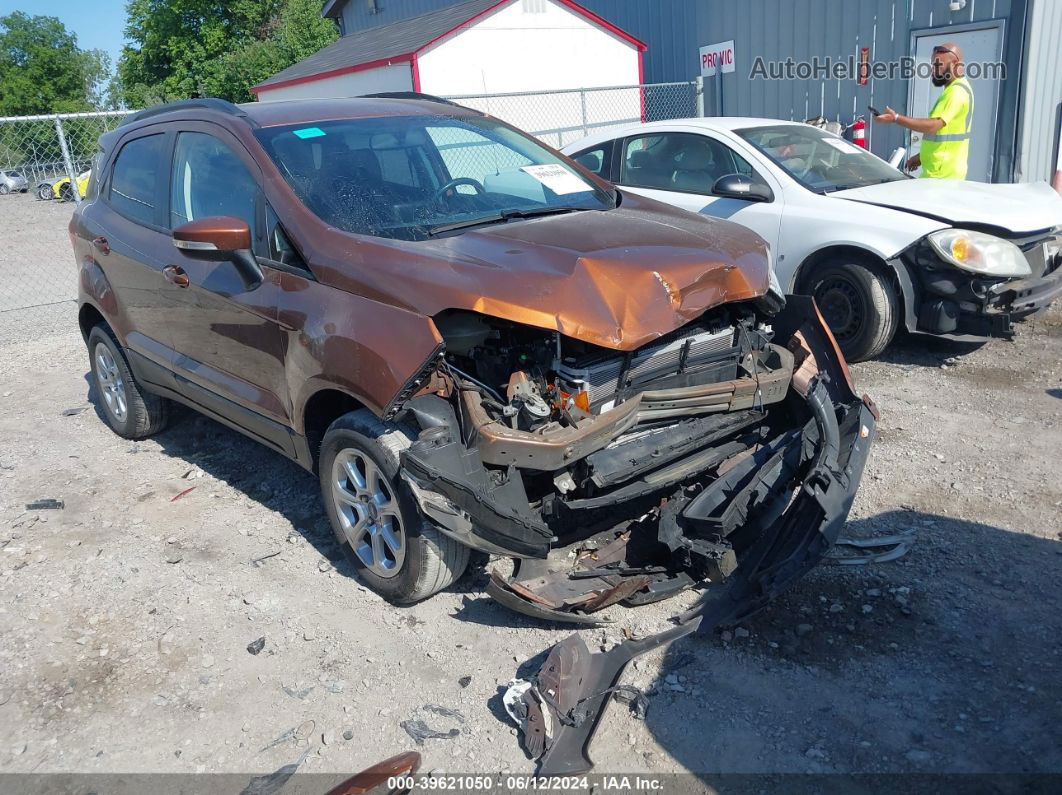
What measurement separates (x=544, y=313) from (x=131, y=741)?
2062 millimetres

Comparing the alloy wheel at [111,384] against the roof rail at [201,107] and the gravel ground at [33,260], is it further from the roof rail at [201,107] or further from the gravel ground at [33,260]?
the gravel ground at [33,260]

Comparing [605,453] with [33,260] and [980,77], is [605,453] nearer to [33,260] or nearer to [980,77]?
[980,77]

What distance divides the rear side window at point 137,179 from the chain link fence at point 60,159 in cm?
467

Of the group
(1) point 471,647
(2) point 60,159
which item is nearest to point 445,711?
(1) point 471,647

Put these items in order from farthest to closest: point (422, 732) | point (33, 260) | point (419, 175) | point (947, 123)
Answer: point (33, 260) < point (947, 123) < point (419, 175) < point (422, 732)

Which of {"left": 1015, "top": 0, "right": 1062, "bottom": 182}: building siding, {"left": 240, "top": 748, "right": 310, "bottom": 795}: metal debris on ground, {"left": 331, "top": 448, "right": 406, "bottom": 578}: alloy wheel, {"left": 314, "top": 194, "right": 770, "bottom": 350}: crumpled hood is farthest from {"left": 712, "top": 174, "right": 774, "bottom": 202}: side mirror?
{"left": 1015, "top": 0, "right": 1062, "bottom": 182}: building siding

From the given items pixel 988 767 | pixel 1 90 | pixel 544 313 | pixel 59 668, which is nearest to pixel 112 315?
pixel 59 668

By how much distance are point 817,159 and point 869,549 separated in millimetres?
3971

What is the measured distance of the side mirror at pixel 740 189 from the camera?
240 inches

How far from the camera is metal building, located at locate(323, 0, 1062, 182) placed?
10727 millimetres

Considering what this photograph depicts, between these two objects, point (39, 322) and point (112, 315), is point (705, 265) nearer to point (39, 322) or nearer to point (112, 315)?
point (112, 315)

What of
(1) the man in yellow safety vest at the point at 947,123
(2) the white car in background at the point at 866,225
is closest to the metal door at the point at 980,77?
(1) the man in yellow safety vest at the point at 947,123

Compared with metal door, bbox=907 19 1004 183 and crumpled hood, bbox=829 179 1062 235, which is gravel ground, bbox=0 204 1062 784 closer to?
crumpled hood, bbox=829 179 1062 235

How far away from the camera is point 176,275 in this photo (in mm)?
4457
